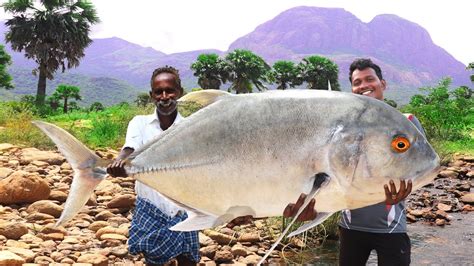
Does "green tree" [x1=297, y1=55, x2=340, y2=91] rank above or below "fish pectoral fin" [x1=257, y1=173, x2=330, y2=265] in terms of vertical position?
above

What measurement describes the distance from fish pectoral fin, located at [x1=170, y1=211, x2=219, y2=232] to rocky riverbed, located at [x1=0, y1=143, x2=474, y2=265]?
311 centimetres

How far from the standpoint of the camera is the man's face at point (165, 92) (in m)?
2.81

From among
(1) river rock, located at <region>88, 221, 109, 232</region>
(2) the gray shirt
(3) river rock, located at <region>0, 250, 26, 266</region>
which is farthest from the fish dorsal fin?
(1) river rock, located at <region>88, 221, 109, 232</region>

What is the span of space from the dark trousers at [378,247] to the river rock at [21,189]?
16.3 feet

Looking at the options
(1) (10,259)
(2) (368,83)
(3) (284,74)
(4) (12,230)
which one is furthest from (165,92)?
(3) (284,74)

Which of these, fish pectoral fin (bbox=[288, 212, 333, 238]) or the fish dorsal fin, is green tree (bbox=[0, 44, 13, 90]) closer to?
the fish dorsal fin

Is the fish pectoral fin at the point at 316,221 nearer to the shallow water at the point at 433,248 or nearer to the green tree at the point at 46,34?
the shallow water at the point at 433,248

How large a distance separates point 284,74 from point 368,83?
46.5 metres

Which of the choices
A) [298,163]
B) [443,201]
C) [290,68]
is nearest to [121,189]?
[443,201]

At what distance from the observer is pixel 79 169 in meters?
2.13

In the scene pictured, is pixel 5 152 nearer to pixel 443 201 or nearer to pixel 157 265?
pixel 157 265

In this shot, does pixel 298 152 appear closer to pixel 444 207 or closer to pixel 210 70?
pixel 444 207

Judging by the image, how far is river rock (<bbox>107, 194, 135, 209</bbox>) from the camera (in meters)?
Result: 7.11

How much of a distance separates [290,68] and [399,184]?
157 feet
